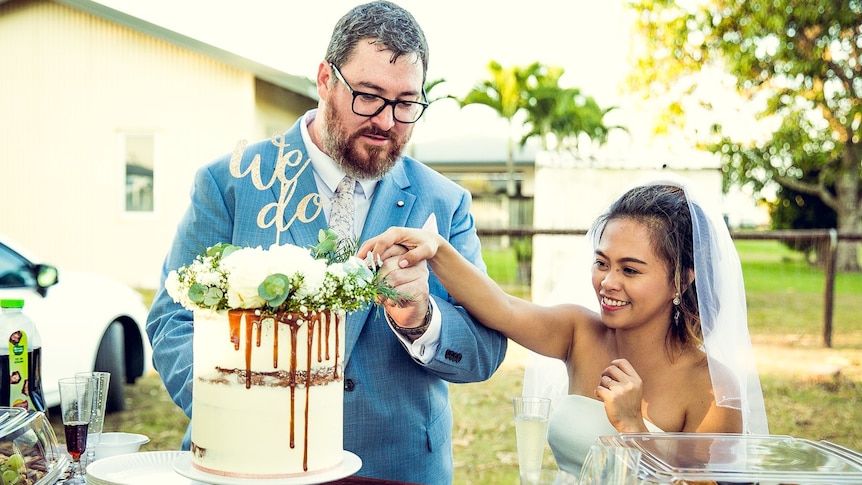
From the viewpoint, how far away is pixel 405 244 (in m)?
2.43

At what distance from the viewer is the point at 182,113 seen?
17.0m

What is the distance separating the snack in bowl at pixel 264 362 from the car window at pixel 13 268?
4.53 m

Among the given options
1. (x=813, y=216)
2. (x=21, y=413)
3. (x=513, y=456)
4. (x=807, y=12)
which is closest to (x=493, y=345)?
(x=21, y=413)

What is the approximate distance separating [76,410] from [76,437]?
0.07 m

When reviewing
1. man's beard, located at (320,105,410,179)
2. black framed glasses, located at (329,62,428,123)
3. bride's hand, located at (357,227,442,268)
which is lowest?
bride's hand, located at (357,227,442,268)

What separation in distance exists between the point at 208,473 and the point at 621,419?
1204 mm

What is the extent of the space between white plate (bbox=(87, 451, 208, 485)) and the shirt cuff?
72 cm

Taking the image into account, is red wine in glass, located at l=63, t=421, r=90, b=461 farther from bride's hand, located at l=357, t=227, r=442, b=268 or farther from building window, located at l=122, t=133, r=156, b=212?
building window, located at l=122, t=133, r=156, b=212

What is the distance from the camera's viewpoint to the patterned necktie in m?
2.85

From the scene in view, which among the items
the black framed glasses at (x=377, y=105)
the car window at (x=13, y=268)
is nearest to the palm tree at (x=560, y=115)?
the car window at (x=13, y=268)

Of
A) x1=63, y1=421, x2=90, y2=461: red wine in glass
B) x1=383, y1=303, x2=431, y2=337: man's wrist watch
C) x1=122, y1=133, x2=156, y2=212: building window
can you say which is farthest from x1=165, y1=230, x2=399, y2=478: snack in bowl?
Answer: x1=122, y1=133, x2=156, y2=212: building window

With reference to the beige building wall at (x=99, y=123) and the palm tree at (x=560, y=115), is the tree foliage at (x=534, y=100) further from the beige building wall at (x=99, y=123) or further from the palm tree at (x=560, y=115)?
the beige building wall at (x=99, y=123)

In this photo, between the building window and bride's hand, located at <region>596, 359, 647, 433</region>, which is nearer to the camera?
bride's hand, located at <region>596, 359, 647, 433</region>

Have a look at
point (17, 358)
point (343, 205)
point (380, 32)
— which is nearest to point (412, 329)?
point (343, 205)
